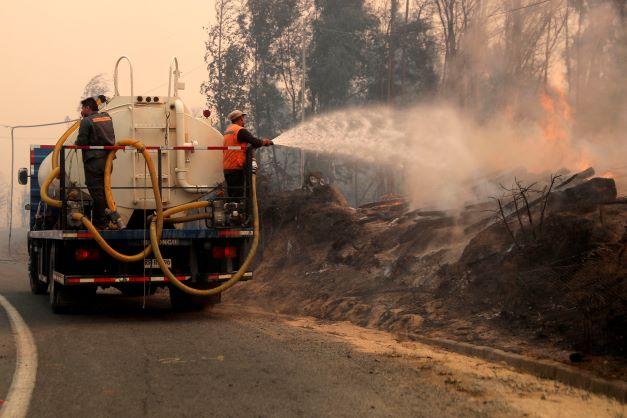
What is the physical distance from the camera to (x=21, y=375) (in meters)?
7.05

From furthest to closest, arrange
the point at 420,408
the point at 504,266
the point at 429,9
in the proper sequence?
the point at 429,9
the point at 504,266
the point at 420,408

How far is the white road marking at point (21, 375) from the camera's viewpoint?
586 centimetres

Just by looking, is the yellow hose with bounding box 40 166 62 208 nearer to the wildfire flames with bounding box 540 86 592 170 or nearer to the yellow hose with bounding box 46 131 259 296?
the yellow hose with bounding box 46 131 259 296

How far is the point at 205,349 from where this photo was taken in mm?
8359

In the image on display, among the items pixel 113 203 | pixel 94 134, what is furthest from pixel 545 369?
pixel 94 134

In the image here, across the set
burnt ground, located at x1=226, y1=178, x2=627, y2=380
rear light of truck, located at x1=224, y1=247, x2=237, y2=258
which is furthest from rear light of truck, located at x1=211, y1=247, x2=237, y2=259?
burnt ground, located at x1=226, y1=178, x2=627, y2=380

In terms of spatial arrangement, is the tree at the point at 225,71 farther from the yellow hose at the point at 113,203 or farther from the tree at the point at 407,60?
the yellow hose at the point at 113,203

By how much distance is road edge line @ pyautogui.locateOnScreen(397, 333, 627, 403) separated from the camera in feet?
21.7

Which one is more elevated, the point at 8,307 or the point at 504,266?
the point at 504,266

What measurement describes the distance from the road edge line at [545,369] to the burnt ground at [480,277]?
26cm

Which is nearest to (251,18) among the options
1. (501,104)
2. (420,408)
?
(501,104)

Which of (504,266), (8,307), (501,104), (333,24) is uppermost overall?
(333,24)

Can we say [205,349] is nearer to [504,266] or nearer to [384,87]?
[504,266]

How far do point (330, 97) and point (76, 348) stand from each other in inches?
1649
